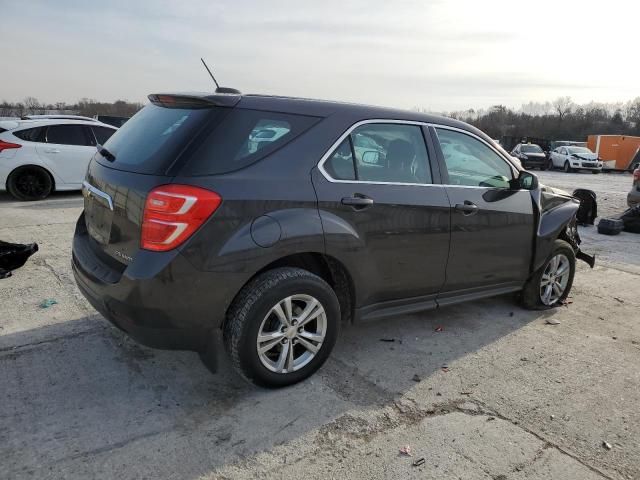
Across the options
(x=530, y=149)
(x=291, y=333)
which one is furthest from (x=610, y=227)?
(x=530, y=149)

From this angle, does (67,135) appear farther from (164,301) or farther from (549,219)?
(549,219)

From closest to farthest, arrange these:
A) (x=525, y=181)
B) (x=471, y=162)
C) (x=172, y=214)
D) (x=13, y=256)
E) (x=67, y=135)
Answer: (x=172, y=214), (x=471, y=162), (x=525, y=181), (x=13, y=256), (x=67, y=135)

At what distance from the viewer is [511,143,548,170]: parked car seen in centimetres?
3061

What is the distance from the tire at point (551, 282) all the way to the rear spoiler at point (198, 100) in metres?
3.23

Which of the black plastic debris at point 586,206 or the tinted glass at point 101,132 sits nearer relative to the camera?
the black plastic debris at point 586,206

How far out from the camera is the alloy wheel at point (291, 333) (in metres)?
3.15

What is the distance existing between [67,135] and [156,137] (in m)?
8.59

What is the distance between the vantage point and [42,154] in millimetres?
10211

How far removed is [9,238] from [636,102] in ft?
246

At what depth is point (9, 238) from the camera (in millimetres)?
6781

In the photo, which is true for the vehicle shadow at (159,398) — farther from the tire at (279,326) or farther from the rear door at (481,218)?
the rear door at (481,218)

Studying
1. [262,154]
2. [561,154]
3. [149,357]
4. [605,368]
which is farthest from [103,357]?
[561,154]

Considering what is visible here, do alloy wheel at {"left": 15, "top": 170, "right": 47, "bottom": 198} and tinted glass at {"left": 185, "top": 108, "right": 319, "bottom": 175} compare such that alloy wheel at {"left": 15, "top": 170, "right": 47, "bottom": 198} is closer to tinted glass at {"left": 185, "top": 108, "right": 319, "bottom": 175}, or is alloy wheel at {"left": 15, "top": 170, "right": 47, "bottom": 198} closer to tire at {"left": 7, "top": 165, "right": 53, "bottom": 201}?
tire at {"left": 7, "top": 165, "right": 53, "bottom": 201}

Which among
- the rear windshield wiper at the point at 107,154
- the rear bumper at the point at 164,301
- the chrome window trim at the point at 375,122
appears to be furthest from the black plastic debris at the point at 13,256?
the chrome window trim at the point at 375,122
